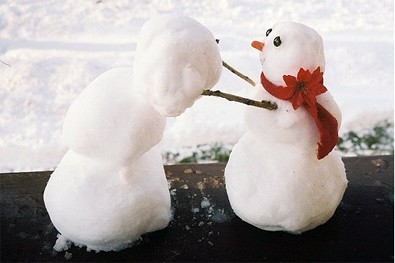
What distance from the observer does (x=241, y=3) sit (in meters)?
2.47

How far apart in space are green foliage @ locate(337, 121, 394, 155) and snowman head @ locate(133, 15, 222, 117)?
96 centimetres

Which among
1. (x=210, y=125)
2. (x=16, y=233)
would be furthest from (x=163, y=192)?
(x=210, y=125)

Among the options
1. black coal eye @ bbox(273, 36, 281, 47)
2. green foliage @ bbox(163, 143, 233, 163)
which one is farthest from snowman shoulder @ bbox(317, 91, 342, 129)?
green foliage @ bbox(163, 143, 233, 163)

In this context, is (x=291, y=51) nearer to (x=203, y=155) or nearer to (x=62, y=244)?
(x=62, y=244)

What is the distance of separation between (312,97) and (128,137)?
29 cm

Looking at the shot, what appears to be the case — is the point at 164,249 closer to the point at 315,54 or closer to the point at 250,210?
the point at 250,210

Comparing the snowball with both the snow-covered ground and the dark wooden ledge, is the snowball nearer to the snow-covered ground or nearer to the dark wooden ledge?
the dark wooden ledge

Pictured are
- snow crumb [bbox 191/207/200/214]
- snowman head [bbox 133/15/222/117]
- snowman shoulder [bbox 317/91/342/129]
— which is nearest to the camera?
snowman head [bbox 133/15/222/117]

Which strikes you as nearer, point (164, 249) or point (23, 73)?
point (164, 249)

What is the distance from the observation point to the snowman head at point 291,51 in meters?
0.90

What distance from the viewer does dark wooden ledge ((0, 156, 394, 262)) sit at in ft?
3.23

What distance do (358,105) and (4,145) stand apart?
1069 mm

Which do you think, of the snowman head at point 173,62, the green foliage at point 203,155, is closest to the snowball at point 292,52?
the snowman head at point 173,62

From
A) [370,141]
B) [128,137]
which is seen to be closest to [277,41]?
[128,137]
